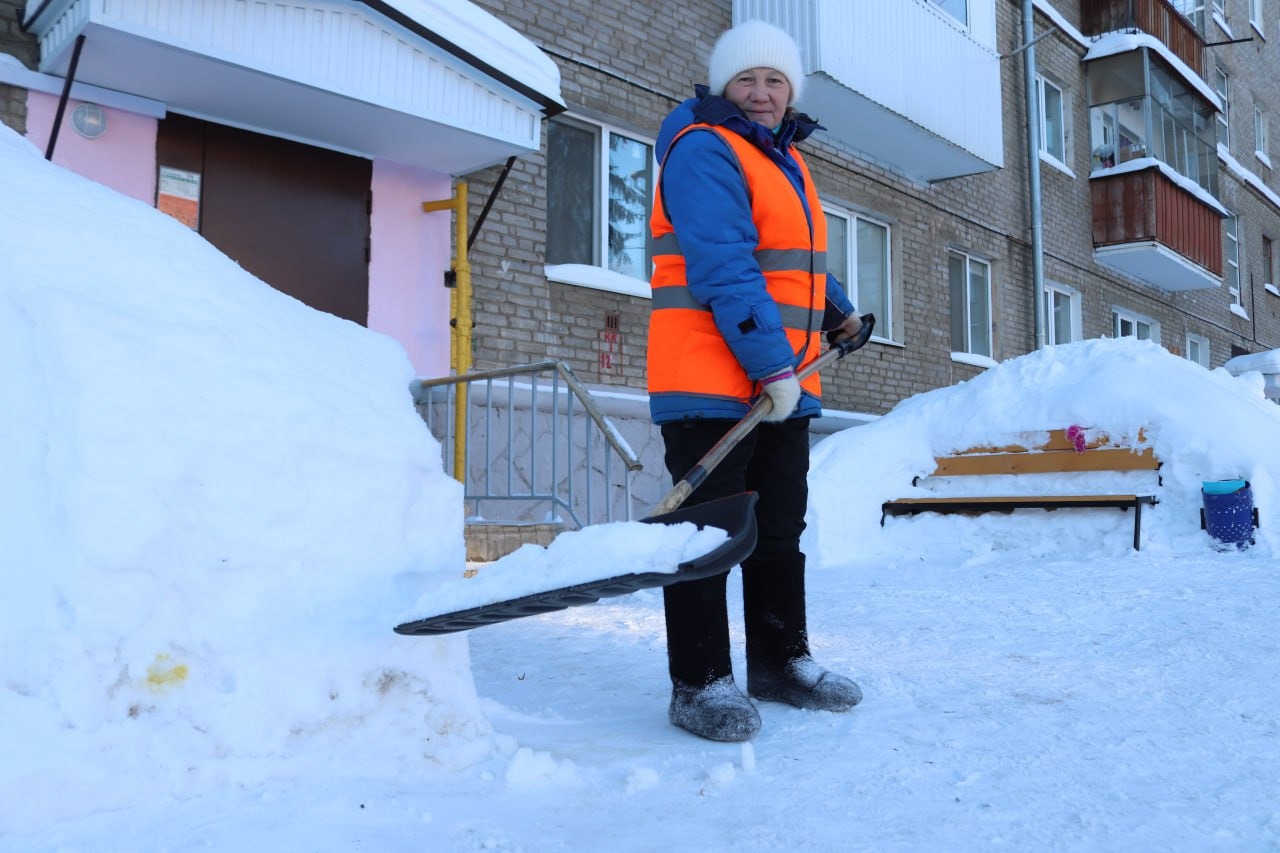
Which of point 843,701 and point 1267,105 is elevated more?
point 1267,105

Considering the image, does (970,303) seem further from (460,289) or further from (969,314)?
(460,289)

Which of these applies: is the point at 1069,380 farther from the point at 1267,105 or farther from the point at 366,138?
the point at 1267,105

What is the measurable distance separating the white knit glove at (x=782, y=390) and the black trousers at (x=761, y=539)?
0.13 meters

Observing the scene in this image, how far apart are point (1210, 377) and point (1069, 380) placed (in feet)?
2.55

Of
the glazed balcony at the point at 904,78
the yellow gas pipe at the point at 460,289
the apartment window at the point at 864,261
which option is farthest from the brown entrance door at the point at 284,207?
the apartment window at the point at 864,261

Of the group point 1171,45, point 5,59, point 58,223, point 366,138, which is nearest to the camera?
point 58,223

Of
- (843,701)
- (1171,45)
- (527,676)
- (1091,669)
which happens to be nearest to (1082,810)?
(843,701)

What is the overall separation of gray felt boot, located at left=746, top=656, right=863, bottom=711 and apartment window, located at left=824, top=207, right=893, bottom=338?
7102 millimetres

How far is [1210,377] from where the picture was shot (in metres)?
6.09

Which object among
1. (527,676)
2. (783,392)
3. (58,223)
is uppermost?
(58,223)

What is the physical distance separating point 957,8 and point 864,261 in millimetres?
2851

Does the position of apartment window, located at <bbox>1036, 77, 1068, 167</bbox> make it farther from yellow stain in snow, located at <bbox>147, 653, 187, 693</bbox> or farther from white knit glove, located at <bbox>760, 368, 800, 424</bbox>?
yellow stain in snow, located at <bbox>147, 653, 187, 693</bbox>

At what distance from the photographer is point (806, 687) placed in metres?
2.50

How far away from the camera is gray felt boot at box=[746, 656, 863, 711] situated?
8.13 feet
